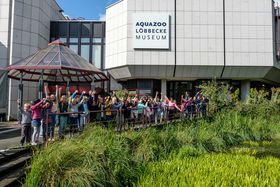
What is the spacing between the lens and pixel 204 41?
102 feet

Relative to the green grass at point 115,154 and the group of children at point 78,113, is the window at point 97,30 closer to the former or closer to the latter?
the group of children at point 78,113

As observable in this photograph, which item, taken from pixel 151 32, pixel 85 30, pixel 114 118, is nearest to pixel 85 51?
pixel 85 30

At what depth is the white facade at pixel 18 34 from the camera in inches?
1031

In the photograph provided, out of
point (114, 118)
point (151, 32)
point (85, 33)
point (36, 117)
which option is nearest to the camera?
point (36, 117)

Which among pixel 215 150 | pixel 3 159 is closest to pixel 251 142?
pixel 215 150

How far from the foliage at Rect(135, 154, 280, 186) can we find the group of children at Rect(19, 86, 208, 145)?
365 cm

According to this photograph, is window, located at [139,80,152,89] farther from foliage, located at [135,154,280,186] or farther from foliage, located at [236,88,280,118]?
foliage, located at [135,154,280,186]

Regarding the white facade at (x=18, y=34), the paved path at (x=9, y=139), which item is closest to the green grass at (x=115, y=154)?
the paved path at (x=9, y=139)

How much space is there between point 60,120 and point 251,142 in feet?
29.0

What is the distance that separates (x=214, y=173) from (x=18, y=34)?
79.8 ft

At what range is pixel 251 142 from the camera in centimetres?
1424

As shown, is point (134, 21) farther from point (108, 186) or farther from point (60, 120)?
point (108, 186)

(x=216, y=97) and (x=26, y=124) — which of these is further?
(x=216, y=97)

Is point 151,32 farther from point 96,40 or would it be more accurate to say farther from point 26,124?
point 26,124
